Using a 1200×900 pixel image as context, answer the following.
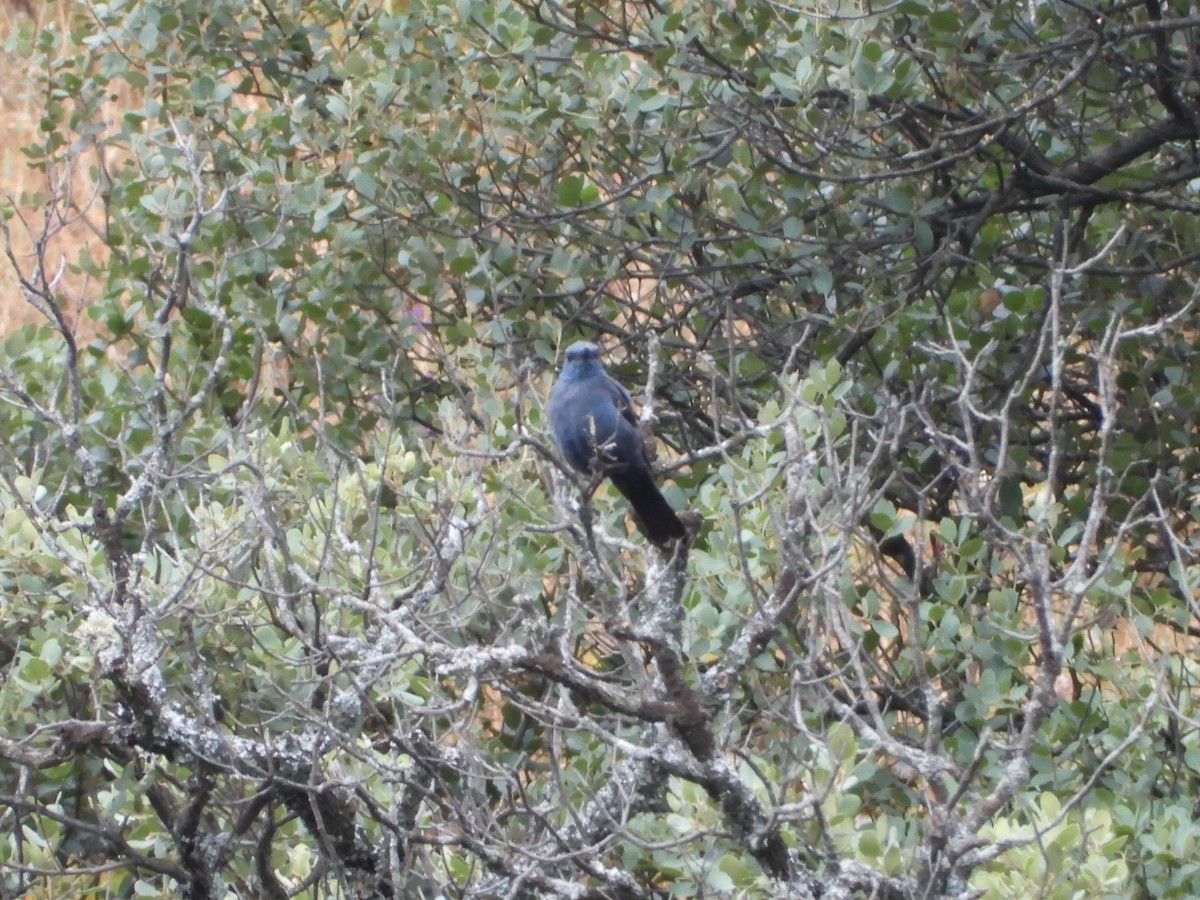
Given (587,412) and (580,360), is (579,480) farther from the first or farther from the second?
(580,360)

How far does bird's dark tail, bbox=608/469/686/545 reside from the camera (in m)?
4.23

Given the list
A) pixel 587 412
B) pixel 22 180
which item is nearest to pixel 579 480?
pixel 587 412

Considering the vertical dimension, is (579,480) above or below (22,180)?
above

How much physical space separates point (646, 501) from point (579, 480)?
131 cm

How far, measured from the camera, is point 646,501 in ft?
14.2

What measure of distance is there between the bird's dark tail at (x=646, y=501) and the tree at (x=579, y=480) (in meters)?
0.13

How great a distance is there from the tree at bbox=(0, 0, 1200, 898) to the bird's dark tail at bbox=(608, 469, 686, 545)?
132 mm

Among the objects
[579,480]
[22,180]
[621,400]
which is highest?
[579,480]

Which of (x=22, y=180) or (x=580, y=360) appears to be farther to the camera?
(x=22, y=180)

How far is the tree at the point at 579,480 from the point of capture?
2.90 m

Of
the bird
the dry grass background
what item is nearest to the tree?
the bird

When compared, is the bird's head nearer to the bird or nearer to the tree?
the bird

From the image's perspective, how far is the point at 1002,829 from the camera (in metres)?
2.71

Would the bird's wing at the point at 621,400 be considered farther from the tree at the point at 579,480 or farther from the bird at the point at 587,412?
the tree at the point at 579,480
